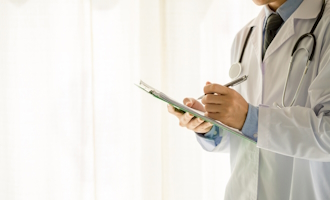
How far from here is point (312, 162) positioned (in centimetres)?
85

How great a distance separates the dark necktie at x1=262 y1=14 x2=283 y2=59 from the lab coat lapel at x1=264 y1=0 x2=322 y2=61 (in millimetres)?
40

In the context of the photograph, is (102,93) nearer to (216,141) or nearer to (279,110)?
(216,141)

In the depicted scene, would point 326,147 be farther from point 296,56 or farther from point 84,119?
point 84,119

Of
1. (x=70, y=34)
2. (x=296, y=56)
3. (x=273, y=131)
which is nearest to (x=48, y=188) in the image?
(x=70, y=34)

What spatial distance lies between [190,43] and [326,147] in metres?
0.83

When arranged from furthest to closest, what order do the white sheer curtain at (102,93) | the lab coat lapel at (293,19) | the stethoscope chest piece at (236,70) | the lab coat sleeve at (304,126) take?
1. the white sheer curtain at (102,93)
2. the stethoscope chest piece at (236,70)
3. the lab coat lapel at (293,19)
4. the lab coat sleeve at (304,126)

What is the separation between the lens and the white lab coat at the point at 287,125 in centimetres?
78

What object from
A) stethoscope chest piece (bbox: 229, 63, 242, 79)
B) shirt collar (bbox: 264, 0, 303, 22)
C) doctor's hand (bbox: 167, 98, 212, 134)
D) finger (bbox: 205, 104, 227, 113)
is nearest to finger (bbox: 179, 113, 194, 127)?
doctor's hand (bbox: 167, 98, 212, 134)

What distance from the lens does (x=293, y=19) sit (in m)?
0.92

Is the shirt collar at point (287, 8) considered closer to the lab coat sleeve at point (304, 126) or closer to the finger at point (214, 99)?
the lab coat sleeve at point (304, 126)

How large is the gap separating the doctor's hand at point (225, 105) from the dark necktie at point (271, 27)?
265 millimetres

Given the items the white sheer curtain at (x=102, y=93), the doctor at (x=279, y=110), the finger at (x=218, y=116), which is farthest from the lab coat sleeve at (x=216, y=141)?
the white sheer curtain at (x=102, y=93)

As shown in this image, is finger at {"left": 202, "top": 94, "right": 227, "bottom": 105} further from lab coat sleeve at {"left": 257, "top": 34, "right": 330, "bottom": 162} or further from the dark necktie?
the dark necktie

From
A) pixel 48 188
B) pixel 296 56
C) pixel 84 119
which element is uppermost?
pixel 296 56
